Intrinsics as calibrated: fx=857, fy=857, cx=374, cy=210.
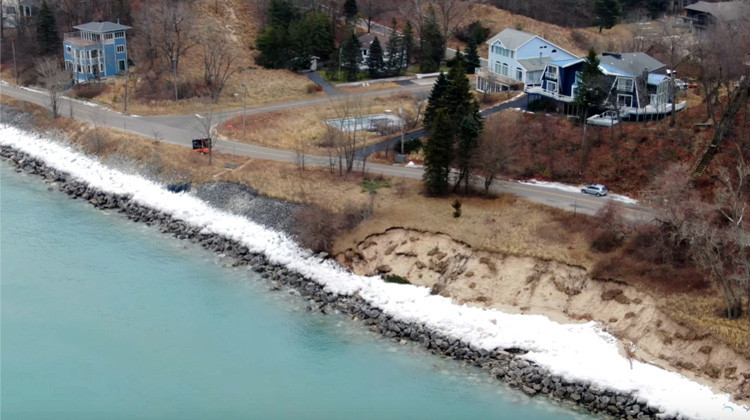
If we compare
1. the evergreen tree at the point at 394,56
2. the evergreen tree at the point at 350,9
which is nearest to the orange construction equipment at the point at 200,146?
the evergreen tree at the point at 394,56

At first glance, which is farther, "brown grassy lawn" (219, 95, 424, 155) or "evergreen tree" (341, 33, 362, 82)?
"evergreen tree" (341, 33, 362, 82)

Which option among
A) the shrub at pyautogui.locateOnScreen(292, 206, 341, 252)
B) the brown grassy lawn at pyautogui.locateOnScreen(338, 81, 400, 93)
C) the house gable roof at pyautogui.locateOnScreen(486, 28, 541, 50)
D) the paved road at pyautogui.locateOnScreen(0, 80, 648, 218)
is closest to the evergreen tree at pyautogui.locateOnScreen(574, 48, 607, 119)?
the paved road at pyautogui.locateOnScreen(0, 80, 648, 218)

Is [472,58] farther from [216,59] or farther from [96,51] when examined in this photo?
[96,51]

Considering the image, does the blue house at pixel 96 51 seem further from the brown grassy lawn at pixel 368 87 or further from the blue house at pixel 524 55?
the blue house at pixel 524 55

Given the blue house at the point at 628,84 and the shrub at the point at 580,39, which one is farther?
the shrub at the point at 580,39

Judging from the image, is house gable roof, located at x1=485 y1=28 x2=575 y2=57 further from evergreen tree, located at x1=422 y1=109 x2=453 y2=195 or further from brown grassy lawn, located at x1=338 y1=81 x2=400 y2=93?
evergreen tree, located at x1=422 y1=109 x2=453 y2=195

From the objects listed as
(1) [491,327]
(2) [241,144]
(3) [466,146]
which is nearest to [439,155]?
(3) [466,146]

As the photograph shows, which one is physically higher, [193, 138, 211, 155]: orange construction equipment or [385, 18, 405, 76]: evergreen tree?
[385, 18, 405, 76]: evergreen tree
